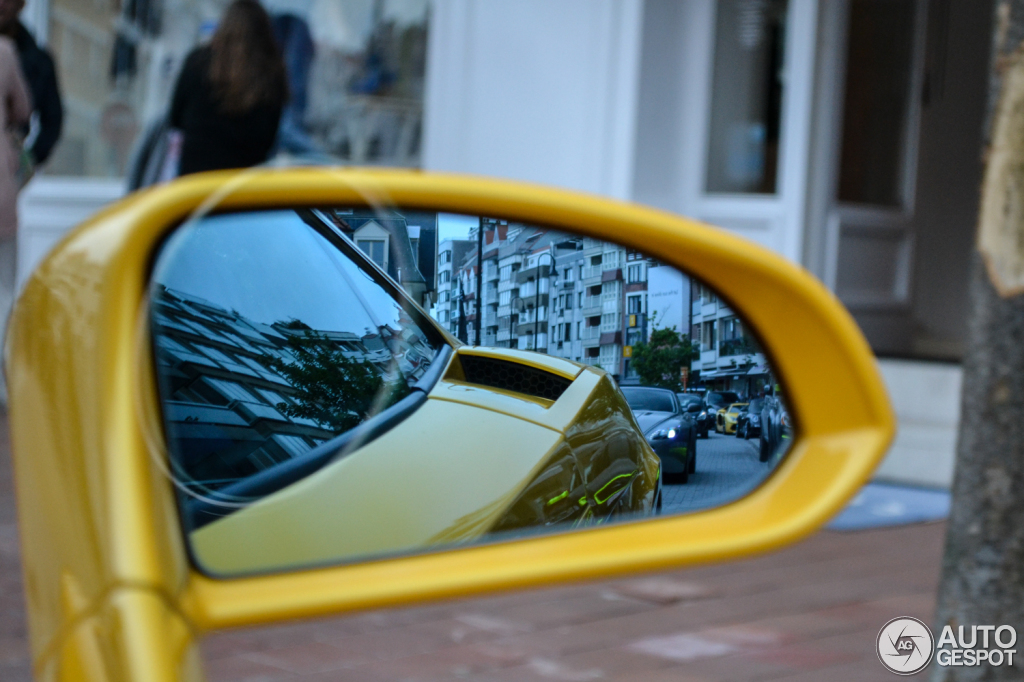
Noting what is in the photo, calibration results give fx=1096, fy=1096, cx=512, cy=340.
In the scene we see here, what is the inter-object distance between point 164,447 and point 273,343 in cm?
13

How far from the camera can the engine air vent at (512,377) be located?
966 mm

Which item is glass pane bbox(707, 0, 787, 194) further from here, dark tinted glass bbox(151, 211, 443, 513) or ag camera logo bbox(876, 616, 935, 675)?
dark tinted glass bbox(151, 211, 443, 513)

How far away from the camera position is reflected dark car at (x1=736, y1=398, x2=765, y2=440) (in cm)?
104

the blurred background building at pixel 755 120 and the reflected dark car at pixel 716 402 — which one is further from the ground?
the blurred background building at pixel 755 120

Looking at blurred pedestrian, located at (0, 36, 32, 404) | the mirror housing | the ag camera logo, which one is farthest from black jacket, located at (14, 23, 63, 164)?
the mirror housing

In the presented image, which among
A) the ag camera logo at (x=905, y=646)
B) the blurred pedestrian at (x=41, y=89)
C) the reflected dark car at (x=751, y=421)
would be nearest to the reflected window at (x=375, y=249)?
the reflected dark car at (x=751, y=421)

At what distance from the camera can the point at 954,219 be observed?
6.92 metres

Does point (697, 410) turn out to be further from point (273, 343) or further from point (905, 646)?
point (905, 646)

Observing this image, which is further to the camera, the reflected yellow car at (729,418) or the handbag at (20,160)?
the handbag at (20,160)

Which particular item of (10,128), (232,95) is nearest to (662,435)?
(232,95)

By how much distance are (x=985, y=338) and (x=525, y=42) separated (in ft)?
14.6

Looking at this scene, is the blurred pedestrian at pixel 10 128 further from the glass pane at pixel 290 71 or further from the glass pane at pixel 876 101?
the glass pane at pixel 876 101

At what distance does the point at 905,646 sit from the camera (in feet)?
9.78

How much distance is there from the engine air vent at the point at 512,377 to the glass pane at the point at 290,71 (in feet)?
21.0
